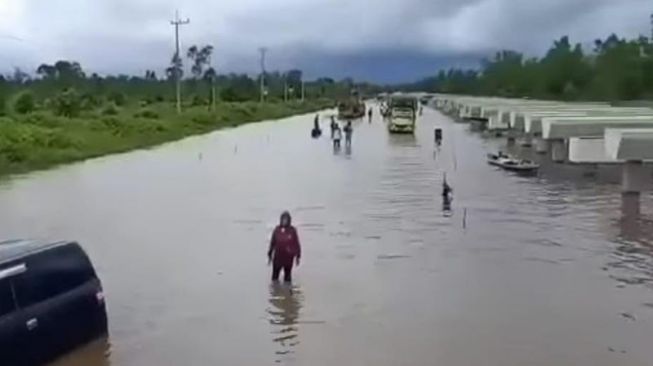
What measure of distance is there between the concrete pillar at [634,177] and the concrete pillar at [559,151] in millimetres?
11219

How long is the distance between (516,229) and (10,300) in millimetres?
14390

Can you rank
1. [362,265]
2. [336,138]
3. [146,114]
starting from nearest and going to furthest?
[362,265]
[336,138]
[146,114]

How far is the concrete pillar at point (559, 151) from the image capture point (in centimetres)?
3654

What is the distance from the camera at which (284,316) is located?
13.2 metres

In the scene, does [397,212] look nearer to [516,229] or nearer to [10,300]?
[516,229]

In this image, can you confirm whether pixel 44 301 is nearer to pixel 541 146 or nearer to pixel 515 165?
pixel 515 165

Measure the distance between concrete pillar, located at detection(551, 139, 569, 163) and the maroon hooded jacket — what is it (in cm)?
2354

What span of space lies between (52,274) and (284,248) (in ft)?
16.5

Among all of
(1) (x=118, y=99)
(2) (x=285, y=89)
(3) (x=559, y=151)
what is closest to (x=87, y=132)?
(3) (x=559, y=151)

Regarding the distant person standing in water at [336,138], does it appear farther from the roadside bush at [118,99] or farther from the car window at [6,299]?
the car window at [6,299]

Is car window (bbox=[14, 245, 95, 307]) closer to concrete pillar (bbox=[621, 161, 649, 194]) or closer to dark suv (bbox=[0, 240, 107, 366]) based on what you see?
dark suv (bbox=[0, 240, 107, 366])

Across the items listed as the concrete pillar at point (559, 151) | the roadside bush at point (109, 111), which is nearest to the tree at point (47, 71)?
the roadside bush at point (109, 111)

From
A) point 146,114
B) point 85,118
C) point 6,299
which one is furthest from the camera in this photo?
point 146,114

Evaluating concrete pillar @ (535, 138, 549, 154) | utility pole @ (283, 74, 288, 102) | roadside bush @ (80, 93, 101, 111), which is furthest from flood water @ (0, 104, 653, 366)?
utility pole @ (283, 74, 288, 102)
